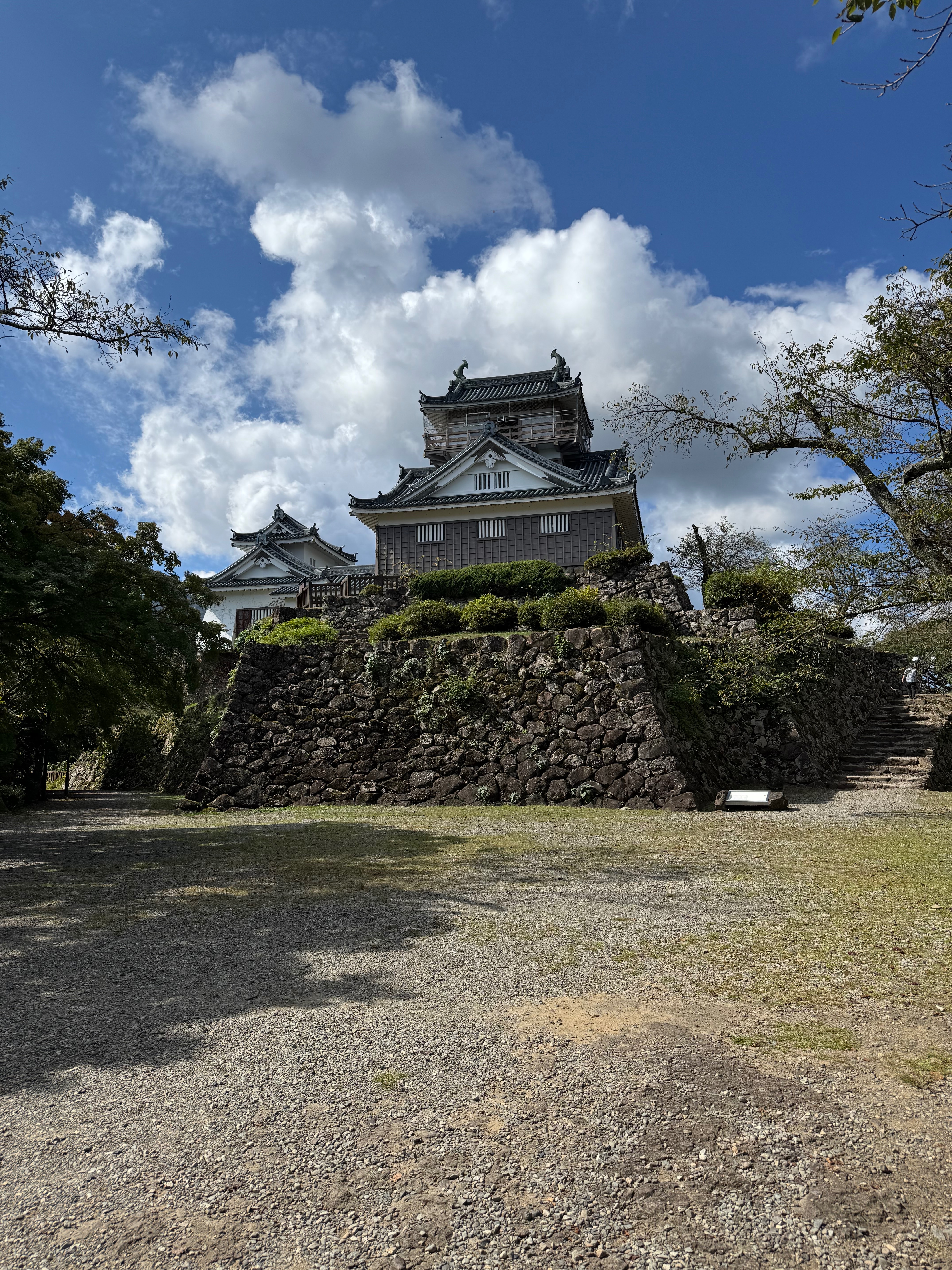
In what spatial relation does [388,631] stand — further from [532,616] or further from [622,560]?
[622,560]

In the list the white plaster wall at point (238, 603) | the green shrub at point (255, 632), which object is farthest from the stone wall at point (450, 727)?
the white plaster wall at point (238, 603)

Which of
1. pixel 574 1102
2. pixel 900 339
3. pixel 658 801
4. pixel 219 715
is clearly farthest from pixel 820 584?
pixel 219 715

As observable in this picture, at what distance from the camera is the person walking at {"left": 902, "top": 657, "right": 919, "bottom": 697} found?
24.9 meters

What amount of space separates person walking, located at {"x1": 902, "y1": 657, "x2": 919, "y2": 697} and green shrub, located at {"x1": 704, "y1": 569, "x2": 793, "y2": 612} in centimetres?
980

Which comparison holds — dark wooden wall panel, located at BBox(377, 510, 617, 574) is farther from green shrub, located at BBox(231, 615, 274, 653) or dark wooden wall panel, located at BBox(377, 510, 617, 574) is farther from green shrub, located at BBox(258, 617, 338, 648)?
green shrub, located at BBox(258, 617, 338, 648)

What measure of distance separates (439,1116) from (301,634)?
1536cm

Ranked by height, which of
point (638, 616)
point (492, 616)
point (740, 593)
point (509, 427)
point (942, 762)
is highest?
point (509, 427)

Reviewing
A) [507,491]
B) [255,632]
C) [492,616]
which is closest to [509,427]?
[507,491]

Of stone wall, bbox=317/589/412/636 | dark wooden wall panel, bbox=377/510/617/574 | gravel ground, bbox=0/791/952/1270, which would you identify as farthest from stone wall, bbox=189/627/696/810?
dark wooden wall panel, bbox=377/510/617/574

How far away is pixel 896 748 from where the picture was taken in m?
17.9

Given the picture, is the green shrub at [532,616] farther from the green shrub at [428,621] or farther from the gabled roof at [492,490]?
the gabled roof at [492,490]

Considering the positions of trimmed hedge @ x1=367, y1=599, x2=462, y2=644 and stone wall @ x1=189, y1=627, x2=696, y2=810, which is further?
trimmed hedge @ x1=367, y1=599, x2=462, y2=644

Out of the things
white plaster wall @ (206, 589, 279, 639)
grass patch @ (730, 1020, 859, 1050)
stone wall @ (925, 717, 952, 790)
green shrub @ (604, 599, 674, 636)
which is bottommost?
grass patch @ (730, 1020, 859, 1050)

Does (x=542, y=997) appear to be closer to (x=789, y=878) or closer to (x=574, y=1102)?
(x=574, y=1102)
